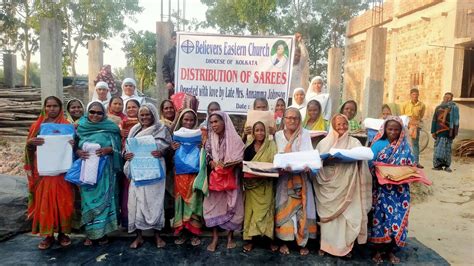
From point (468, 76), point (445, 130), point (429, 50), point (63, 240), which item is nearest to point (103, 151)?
point (63, 240)

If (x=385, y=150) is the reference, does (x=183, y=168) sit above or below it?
below

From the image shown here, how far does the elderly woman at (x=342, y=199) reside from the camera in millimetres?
3408

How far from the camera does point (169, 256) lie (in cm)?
349

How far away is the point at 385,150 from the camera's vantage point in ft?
11.2

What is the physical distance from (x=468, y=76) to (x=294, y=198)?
33.4ft

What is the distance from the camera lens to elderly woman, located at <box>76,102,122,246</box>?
348cm

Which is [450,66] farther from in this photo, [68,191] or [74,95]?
[74,95]

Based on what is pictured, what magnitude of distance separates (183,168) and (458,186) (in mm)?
6966

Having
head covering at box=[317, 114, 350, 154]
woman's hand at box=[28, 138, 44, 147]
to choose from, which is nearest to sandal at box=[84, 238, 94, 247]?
woman's hand at box=[28, 138, 44, 147]

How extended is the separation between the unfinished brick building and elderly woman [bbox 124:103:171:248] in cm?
548

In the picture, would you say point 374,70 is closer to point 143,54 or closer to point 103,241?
point 103,241

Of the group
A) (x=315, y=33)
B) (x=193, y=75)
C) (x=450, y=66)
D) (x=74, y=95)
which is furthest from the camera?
(x=315, y=33)

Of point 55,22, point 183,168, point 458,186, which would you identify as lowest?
point 458,186

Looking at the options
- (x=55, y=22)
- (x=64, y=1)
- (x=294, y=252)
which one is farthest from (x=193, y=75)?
(x=64, y=1)
